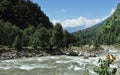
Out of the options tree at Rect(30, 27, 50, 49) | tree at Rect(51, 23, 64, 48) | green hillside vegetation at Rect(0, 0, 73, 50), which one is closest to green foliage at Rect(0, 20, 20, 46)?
green hillside vegetation at Rect(0, 0, 73, 50)

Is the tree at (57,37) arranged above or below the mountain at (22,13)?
below

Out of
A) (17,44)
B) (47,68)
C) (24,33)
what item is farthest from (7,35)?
(47,68)

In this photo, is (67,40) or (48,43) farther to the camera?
(67,40)

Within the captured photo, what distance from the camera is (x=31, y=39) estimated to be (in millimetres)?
91312

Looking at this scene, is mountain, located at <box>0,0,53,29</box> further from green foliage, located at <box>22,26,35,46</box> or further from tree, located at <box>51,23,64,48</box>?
tree, located at <box>51,23,64,48</box>

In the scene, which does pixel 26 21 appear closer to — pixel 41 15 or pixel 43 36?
pixel 41 15

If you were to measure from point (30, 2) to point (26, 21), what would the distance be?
22261mm

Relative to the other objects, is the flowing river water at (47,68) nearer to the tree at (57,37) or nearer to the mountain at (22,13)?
the tree at (57,37)

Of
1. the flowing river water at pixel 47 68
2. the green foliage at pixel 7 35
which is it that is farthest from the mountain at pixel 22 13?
the flowing river water at pixel 47 68

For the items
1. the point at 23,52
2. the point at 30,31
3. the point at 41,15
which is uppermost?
the point at 41,15

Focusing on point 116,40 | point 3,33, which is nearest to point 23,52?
point 3,33

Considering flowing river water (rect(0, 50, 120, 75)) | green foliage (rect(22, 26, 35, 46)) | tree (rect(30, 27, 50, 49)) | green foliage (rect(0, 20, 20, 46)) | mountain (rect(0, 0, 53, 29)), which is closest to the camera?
flowing river water (rect(0, 50, 120, 75))

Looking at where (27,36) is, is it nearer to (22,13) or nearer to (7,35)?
(7,35)

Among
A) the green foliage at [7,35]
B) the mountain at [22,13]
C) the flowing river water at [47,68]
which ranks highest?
the mountain at [22,13]
